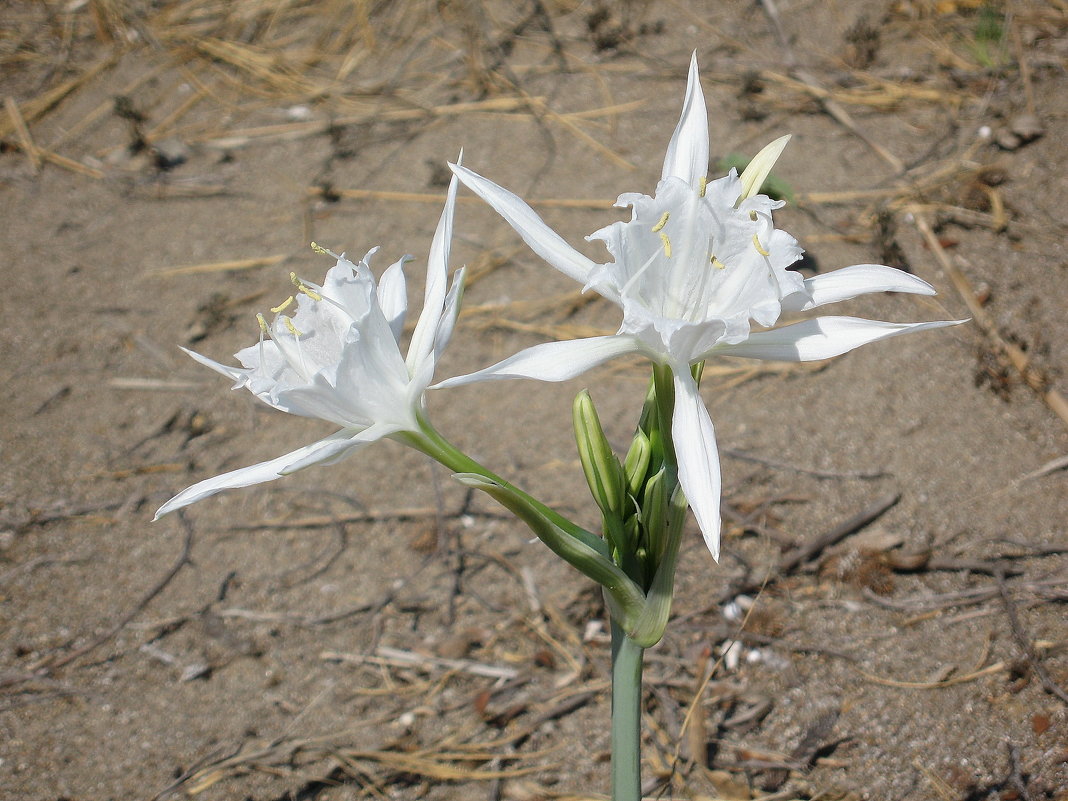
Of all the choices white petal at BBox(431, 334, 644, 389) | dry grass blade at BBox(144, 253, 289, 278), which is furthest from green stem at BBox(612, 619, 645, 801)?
dry grass blade at BBox(144, 253, 289, 278)

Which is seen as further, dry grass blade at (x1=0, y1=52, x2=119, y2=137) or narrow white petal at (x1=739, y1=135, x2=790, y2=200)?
dry grass blade at (x1=0, y1=52, x2=119, y2=137)

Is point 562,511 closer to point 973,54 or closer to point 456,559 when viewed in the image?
point 456,559

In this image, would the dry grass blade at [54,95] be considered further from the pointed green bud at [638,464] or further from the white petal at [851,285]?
the white petal at [851,285]

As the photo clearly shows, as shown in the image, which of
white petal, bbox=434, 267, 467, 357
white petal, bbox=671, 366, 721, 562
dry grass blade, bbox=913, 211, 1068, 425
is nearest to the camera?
white petal, bbox=671, 366, 721, 562

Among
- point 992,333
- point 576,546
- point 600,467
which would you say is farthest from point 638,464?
point 992,333

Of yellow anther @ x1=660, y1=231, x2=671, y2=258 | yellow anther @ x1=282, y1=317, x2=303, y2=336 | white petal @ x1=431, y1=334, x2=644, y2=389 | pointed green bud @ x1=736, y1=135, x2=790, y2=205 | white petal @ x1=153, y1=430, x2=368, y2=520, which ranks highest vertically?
pointed green bud @ x1=736, y1=135, x2=790, y2=205

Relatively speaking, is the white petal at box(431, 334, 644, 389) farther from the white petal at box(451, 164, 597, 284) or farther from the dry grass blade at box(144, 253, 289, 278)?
the dry grass blade at box(144, 253, 289, 278)

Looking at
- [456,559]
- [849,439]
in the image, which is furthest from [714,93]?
[456,559]
